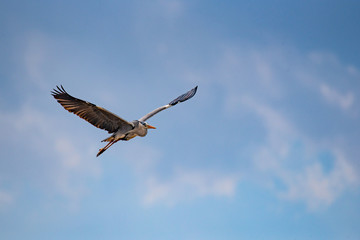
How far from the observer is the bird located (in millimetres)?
23656

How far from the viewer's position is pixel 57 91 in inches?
928

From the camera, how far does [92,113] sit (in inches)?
969

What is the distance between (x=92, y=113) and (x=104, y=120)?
0.91 metres

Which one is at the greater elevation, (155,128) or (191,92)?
(191,92)

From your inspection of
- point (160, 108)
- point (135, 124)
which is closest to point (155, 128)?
point (135, 124)

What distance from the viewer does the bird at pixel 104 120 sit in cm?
2366

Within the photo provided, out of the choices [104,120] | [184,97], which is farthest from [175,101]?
[104,120]

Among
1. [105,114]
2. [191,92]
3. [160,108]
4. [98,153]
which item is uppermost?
[191,92]

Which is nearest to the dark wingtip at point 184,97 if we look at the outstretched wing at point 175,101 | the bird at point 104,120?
the outstretched wing at point 175,101

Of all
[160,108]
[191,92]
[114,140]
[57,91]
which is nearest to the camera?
[57,91]

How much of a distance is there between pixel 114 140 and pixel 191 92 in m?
9.74

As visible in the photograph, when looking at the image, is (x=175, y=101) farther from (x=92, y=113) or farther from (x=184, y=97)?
(x=92, y=113)

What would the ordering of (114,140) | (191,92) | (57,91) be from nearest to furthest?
(57,91)
(114,140)
(191,92)

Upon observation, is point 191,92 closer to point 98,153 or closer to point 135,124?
point 135,124
